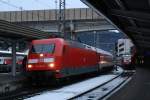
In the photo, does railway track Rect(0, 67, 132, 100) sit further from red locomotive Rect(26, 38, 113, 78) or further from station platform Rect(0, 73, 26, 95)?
red locomotive Rect(26, 38, 113, 78)

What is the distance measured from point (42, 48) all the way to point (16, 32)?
221 centimetres

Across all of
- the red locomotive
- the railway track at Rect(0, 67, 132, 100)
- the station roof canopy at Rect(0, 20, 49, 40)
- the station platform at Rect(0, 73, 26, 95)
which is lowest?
the railway track at Rect(0, 67, 132, 100)

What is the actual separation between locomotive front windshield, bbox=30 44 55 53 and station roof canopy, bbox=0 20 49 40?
93 cm

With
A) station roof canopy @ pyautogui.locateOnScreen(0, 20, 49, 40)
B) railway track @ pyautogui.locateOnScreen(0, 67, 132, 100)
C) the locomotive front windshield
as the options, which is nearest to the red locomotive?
the locomotive front windshield

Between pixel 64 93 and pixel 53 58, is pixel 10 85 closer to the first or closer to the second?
pixel 53 58

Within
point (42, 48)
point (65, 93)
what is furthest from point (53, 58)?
point (65, 93)

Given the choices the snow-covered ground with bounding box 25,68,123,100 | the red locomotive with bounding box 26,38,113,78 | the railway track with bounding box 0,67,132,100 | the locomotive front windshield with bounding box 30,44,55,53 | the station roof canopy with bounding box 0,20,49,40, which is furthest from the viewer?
the locomotive front windshield with bounding box 30,44,55,53

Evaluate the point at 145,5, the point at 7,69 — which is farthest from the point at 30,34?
the point at 7,69

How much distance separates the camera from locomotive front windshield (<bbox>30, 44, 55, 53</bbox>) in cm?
2667

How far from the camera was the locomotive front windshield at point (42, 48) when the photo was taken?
87.5 ft

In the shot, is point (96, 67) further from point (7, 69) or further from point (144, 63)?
point (144, 63)

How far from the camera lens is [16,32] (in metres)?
25.5

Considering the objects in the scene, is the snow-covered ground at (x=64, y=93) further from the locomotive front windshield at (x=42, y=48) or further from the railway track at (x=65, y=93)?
the locomotive front windshield at (x=42, y=48)

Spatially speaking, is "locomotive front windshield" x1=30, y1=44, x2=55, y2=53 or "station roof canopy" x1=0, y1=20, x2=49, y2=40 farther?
"locomotive front windshield" x1=30, y1=44, x2=55, y2=53
